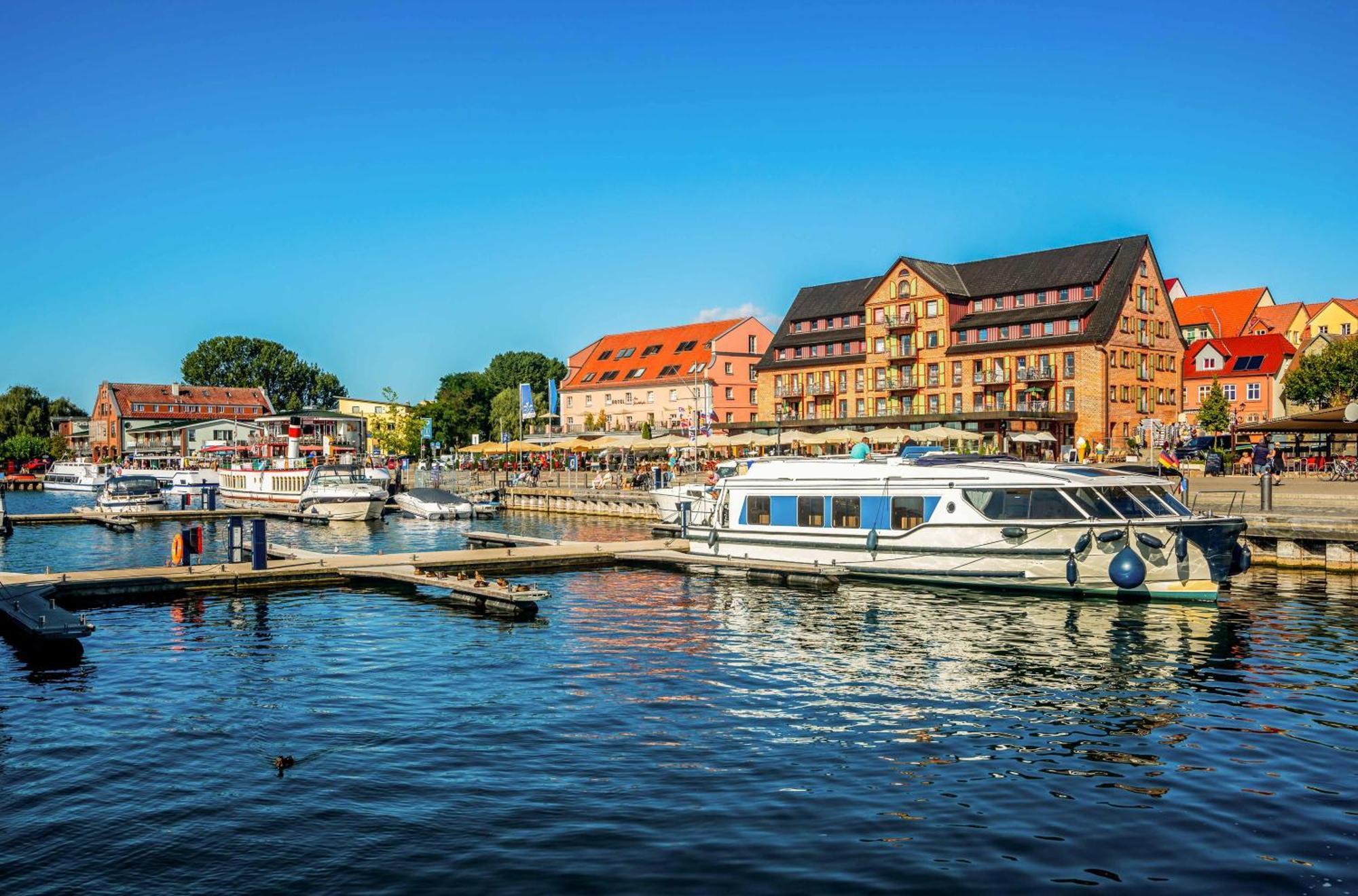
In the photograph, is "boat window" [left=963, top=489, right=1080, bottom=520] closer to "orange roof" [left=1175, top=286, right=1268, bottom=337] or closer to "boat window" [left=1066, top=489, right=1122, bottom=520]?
"boat window" [left=1066, top=489, right=1122, bottom=520]

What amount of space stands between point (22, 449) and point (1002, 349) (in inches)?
5161

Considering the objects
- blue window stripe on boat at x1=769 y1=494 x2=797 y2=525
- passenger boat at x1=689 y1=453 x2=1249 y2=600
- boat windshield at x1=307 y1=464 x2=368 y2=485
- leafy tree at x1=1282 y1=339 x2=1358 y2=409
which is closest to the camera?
passenger boat at x1=689 y1=453 x2=1249 y2=600

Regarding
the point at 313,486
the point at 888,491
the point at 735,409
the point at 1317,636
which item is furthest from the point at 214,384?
the point at 1317,636

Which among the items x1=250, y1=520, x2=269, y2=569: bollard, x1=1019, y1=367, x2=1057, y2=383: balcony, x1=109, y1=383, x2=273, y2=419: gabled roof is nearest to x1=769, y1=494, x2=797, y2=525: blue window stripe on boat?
x1=250, y1=520, x2=269, y2=569: bollard

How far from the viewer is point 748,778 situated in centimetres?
1361

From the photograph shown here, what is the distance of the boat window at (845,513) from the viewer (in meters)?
31.1

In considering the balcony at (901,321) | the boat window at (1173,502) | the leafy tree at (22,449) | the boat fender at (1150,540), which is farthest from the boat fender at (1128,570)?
the leafy tree at (22,449)

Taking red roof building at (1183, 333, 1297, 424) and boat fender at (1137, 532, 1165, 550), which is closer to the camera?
boat fender at (1137, 532, 1165, 550)

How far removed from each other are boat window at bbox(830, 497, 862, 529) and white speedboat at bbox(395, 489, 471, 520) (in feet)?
116

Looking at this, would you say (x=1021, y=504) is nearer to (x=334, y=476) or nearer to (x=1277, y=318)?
(x=334, y=476)

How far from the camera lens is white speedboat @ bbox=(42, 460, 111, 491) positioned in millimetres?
108625

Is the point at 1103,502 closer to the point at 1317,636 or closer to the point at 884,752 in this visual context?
the point at 1317,636

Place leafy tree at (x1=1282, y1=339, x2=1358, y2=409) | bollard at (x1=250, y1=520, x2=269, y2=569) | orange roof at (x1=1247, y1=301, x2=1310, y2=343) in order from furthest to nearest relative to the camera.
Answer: orange roof at (x1=1247, y1=301, x2=1310, y2=343) < leafy tree at (x1=1282, y1=339, x2=1358, y2=409) < bollard at (x1=250, y1=520, x2=269, y2=569)

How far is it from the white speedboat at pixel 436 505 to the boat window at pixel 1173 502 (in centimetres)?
4339
